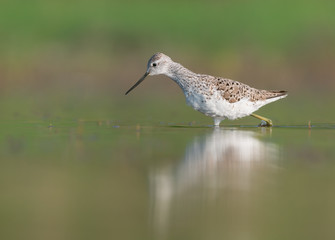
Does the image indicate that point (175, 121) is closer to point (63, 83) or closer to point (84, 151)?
point (84, 151)

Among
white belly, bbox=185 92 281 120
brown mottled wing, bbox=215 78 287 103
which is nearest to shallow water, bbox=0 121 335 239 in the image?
white belly, bbox=185 92 281 120

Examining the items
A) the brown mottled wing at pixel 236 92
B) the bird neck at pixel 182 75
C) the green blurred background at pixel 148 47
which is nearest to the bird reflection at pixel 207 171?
the brown mottled wing at pixel 236 92

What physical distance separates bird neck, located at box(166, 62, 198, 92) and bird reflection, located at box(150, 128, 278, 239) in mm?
2218

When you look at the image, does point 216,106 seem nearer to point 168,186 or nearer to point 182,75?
point 182,75

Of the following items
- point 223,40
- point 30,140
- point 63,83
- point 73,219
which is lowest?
point 73,219

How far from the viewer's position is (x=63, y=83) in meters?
25.1

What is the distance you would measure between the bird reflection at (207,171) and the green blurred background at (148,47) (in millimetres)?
Result: 11330

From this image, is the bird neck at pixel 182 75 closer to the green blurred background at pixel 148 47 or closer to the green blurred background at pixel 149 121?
the green blurred background at pixel 149 121

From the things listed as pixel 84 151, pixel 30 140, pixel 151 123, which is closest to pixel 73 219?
pixel 84 151

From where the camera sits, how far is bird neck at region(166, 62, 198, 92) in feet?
46.2

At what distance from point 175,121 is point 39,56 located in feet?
36.2

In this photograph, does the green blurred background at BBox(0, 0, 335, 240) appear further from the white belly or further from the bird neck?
the bird neck

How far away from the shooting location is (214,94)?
44.8 feet

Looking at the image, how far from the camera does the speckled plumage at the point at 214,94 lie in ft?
44.7
